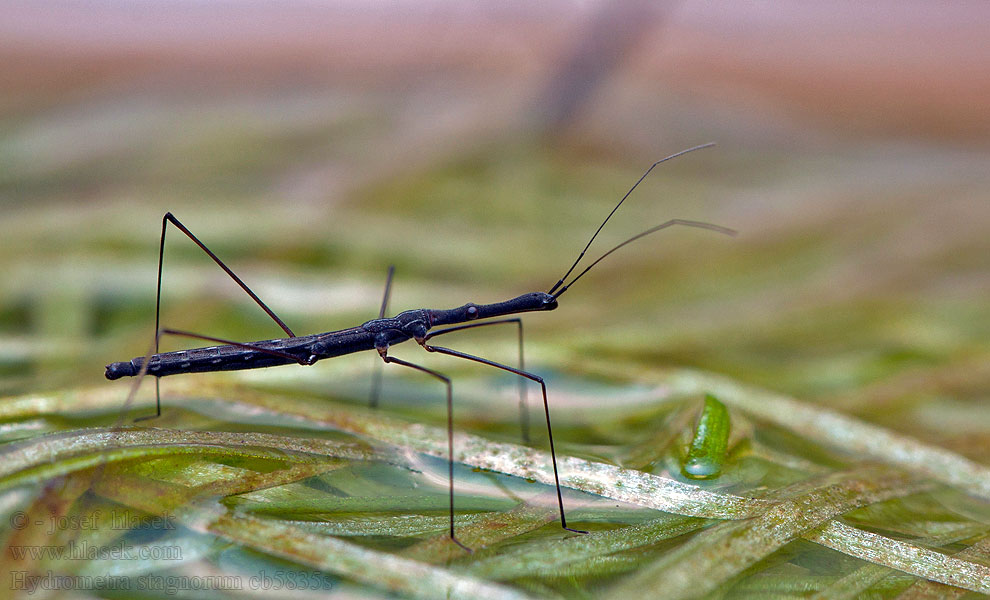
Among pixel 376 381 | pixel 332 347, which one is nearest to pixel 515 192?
pixel 376 381

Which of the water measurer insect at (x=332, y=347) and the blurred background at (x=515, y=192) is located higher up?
the blurred background at (x=515, y=192)

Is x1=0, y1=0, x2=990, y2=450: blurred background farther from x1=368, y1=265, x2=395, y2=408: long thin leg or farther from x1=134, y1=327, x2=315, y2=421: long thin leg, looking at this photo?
x1=134, y1=327, x2=315, y2=421: long thin leg

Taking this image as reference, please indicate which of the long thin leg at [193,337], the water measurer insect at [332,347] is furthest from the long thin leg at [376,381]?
the long thin leg at [193,337]

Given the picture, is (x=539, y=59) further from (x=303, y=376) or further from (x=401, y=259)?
(x=303, y=376)

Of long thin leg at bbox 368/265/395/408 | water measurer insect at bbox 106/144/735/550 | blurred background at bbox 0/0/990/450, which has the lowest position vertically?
long thin leg at bbox 368/265/395/408

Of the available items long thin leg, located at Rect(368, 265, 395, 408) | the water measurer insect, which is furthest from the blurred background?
the water measurer insect

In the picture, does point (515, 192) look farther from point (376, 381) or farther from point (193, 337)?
point (193, 337)

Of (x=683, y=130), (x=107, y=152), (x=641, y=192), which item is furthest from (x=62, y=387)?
(x=683, y=130)

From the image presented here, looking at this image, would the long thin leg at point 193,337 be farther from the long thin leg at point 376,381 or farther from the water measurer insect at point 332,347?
the long thin leg at point 376,381

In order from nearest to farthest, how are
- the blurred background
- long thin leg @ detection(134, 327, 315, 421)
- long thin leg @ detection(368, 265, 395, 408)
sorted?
long thin leg @ detection(134, 327, 315, 421)
long thin leg @ detection(368, 265, 395, 408)
the blurred background
